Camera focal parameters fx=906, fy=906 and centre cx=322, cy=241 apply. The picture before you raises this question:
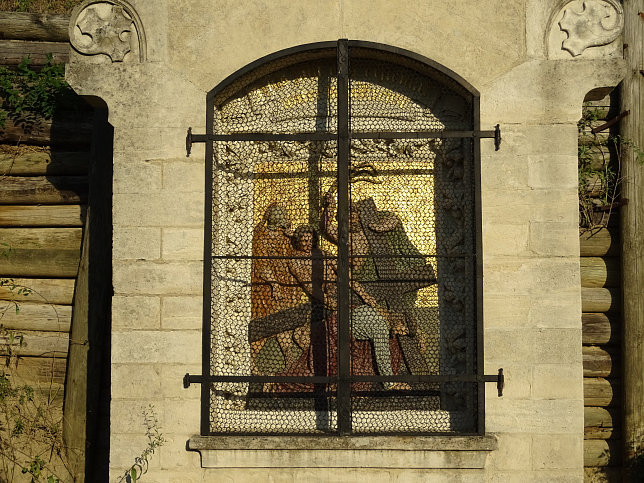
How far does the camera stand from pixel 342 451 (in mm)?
5047

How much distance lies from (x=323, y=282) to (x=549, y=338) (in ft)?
4.43

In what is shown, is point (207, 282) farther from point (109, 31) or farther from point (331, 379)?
point (109, 31)

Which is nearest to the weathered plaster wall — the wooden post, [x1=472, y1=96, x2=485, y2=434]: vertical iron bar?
[x1=472, y1=96, x2=485, y2=434]: vertical iron bar

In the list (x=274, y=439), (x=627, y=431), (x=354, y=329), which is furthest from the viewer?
(x=627, y=431)

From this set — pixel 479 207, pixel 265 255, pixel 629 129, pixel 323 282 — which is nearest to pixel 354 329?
pixel 323 282

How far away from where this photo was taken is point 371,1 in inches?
208

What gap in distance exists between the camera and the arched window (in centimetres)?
528

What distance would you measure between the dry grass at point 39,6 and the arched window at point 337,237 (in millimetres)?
3009

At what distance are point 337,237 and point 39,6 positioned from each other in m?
4.09

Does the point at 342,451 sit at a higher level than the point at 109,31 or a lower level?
lower

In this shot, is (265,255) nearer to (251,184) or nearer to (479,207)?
(251,184)

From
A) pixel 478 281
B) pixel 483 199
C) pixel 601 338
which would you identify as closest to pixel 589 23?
A: pixel 483 199

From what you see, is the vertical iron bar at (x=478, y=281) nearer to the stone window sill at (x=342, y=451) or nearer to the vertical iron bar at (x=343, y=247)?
the stone window sill at (x=342, y=451)

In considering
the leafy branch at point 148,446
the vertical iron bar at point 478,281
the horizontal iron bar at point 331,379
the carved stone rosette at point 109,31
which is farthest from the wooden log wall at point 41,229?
the vertical iron bar at point 478,281
